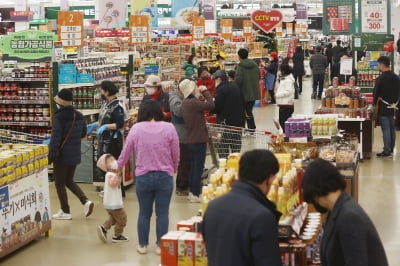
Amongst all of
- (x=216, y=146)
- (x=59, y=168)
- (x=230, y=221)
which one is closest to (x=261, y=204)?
(x=230, y=221)

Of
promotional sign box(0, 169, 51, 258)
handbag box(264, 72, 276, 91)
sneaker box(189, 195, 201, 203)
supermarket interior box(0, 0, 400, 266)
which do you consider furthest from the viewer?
handbag box(264, 72, 276, 91)

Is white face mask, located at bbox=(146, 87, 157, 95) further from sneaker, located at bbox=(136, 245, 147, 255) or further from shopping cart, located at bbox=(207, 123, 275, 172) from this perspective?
sneaker, located at bbox=(136, 245, 147, 255)

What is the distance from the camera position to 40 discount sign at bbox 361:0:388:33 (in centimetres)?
1855

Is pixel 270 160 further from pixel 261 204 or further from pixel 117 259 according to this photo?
pixel 117 259

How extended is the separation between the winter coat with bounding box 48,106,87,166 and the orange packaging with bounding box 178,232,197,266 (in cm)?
392

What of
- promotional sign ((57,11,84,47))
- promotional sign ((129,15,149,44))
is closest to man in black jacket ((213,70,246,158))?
promotional sign ((57,11,84,47))

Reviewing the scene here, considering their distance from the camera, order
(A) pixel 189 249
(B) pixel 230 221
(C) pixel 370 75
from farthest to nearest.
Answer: (C) pixel 370 75 → (A) pixel 189 249 → (B) pixel 230 221

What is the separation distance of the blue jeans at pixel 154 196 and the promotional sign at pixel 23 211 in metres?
1.26

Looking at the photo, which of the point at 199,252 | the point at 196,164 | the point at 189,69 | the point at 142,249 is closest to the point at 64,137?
the point at 196,164

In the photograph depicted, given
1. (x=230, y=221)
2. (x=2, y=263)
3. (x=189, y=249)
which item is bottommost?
(x=2, y=263)

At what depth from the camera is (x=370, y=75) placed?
17.9 metres

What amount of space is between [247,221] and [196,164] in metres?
5.93

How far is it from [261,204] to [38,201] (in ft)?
15.4

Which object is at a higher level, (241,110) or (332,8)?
(332,8)
